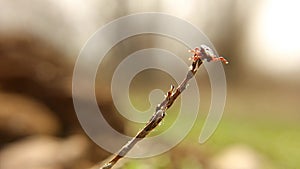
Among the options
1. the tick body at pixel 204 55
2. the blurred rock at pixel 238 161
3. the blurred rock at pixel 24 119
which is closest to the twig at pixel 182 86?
the tick body at pixel 204 55

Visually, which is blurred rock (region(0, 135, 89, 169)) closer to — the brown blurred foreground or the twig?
the brown blurred foreground

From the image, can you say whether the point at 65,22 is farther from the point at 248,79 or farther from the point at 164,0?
the point at 248,79

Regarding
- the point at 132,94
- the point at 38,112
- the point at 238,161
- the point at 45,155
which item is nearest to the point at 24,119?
the point at 38,112

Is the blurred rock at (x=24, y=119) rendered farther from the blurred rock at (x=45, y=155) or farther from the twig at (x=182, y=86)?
the twig at (x=182, y=86)

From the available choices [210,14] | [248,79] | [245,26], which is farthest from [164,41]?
[248,79]

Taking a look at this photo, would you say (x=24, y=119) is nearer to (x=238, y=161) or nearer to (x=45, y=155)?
(x=45, y=155)

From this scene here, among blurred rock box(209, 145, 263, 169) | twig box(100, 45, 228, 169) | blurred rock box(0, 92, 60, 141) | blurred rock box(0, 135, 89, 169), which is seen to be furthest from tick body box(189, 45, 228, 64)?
blurred rock box(0, 92, 60, 141)
